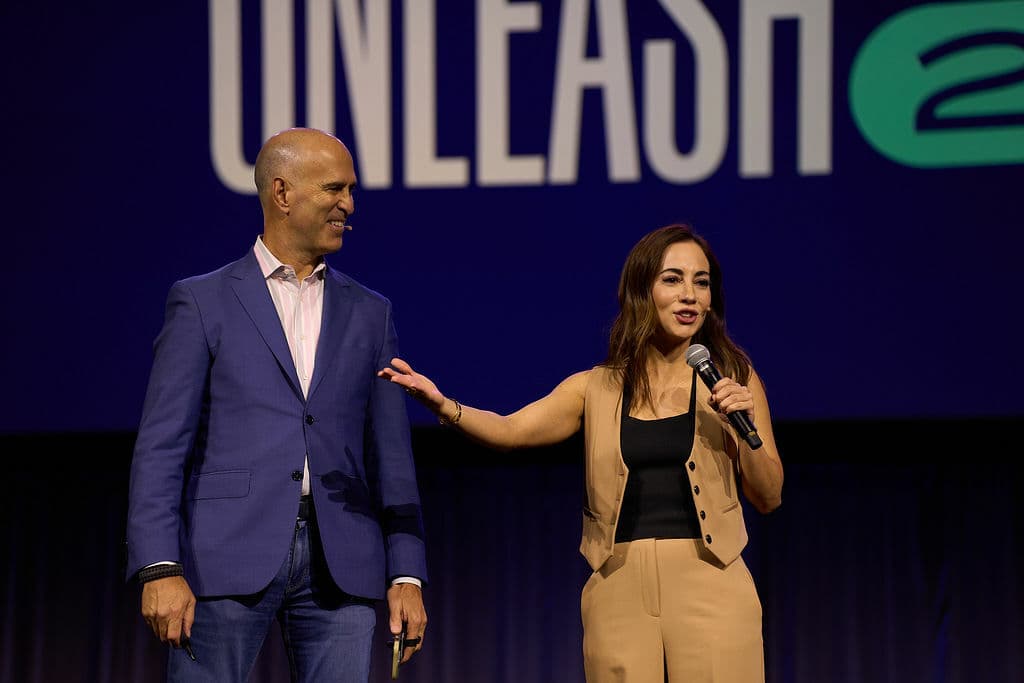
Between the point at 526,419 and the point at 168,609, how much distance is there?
0.78 meters

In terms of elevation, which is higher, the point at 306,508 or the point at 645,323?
the point at 645,323

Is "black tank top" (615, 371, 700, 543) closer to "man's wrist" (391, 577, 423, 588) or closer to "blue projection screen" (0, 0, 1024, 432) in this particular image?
"man's wrist" (391, 577, 423, 588)

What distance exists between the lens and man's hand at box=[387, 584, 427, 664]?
7.23 ft

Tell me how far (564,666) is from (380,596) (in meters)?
2.21

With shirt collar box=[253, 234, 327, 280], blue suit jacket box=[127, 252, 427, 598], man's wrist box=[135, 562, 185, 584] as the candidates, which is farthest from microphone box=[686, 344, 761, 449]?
man's wrist box=[135, 562, 185, 584]

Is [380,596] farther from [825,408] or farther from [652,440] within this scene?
[825,408]

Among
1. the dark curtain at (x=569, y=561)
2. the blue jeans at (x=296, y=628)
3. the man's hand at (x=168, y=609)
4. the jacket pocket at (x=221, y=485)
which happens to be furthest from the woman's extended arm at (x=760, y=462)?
the dark curtain at (x=569, y=561)

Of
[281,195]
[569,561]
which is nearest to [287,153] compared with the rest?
[281,195]

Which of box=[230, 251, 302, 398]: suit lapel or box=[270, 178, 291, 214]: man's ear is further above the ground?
box=[270, 178, 291, 214]: man's ear

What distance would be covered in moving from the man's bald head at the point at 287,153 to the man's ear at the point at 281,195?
12 mm

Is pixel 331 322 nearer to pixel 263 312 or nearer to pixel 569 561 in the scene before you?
pixel 263 312

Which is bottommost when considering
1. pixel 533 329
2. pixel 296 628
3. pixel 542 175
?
pixel 296 628

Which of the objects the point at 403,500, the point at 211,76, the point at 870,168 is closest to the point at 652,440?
the point at 403,500

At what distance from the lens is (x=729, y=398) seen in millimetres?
2113
